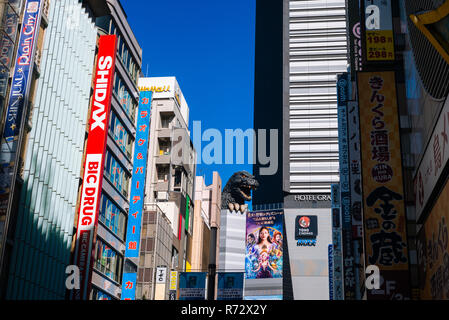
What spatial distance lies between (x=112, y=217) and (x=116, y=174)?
3.55 m

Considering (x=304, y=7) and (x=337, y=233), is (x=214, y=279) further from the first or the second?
(x=304, y=7)

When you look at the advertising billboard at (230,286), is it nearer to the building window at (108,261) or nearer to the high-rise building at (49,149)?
the building window at (108,261)

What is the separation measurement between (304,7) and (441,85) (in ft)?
473

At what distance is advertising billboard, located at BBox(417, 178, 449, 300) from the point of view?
821 inches

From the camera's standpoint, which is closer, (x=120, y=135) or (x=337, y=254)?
(x=120, y=135)

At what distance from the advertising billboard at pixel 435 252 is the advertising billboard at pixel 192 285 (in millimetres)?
36324

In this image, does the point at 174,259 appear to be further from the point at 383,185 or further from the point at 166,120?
the point at 383,185

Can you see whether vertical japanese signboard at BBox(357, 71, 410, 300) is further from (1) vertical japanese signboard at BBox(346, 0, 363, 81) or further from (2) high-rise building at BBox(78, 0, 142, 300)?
(2) high-rise building at BBox(78, 0, 142, 300)

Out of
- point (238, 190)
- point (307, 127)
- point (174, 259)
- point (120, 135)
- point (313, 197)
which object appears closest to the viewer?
point (120, 135)

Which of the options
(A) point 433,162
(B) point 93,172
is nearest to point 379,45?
(A) point 433,162

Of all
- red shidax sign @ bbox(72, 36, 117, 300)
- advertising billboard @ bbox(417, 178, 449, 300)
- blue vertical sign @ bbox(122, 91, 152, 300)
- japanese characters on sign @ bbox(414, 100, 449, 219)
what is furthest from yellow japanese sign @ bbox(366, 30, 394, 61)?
blue vertical sign @ bbox(122, 91, 152, 300)

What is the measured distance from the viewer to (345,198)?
173 ft

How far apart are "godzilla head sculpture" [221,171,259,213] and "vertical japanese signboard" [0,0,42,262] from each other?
10049cm
